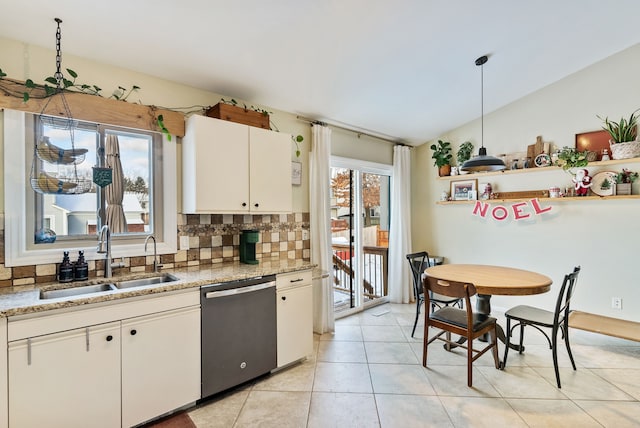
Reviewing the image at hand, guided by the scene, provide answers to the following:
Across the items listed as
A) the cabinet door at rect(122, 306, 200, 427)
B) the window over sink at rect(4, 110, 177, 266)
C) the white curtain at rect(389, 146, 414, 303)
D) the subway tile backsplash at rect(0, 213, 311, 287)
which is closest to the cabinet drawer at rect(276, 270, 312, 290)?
the subway tile backsplash at rect(0, 213, 311, 287)

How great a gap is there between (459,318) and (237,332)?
184cm

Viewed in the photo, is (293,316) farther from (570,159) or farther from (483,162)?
(570,159)

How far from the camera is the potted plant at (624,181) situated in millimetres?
3299

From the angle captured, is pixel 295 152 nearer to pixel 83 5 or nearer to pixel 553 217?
pixel 83 5

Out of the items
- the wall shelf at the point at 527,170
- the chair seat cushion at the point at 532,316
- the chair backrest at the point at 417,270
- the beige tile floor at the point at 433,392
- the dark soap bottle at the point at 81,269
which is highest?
the wall shelf at the point at 527,170

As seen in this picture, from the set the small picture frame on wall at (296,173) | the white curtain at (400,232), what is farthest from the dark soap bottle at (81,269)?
the white curtain at (400,232)

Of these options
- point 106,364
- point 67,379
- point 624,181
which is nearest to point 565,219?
point 624,181

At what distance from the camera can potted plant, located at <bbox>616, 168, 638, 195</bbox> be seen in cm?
330

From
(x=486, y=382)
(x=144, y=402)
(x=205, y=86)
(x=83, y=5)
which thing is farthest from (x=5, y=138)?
(x=486, y=382)

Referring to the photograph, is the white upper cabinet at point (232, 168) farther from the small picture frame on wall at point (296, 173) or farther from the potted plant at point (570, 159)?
the potted plant at point (570, 159)

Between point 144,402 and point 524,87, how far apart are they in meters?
4.92

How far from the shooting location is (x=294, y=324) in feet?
9.00

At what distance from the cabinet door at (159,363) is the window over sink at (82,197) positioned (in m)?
0.74

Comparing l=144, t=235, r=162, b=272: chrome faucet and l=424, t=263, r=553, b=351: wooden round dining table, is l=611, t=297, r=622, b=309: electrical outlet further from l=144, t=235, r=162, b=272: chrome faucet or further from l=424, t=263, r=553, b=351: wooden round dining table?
l=144, t=235, r=162, b=272: chrome faucet
